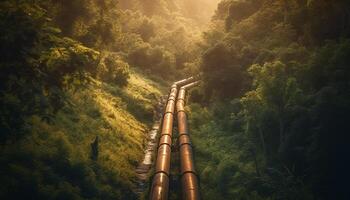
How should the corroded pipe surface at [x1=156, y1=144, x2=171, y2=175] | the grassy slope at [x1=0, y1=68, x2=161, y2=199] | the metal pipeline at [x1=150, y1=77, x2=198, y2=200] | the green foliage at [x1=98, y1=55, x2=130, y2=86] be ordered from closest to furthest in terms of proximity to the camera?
1. the grassy slope at [x1=0, y1=68, x2=161, y2=199]
2. the metal pipeline at [x1=150, y1=77, x2=198, y2=200]
3. the corroded pipe surface at [x1=156, y1=144, x2=171, y2=175]
4. the green foliage at [x1=98, y1=55, x2=130, y2=86]

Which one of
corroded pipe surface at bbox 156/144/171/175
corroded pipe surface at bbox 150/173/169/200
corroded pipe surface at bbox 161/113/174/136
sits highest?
corroded pipe surface at bbox 161/113/174/136

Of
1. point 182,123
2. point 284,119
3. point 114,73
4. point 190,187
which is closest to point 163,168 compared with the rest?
point 190,187

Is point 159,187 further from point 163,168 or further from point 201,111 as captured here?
point 201,111

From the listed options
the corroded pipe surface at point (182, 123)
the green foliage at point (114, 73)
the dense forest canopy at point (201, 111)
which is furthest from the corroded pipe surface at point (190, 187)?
the green foliage at point (114, 73)

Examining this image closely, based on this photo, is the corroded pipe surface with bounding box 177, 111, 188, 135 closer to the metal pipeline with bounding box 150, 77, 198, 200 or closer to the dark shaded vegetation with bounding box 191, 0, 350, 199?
the metal pipeline with bounding box 150, 77, 198, 200

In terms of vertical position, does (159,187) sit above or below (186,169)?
below

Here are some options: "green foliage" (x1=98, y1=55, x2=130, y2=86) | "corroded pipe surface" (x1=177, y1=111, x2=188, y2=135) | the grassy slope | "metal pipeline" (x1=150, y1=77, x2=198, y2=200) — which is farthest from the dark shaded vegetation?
"green foliage" (x1=98, y1=55, x2=130, y2=86)
